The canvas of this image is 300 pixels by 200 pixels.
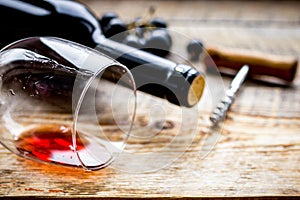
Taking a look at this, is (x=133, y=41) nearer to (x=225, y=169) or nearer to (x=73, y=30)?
(x=73, y=30)

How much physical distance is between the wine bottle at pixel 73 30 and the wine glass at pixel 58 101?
32mm

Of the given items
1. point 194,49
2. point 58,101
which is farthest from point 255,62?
point 58,101

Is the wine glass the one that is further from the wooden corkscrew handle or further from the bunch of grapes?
the wooden corkscrew handle

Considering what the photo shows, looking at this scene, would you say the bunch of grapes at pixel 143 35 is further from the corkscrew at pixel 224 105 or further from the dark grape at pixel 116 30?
the corkscrew at pixel 224 105

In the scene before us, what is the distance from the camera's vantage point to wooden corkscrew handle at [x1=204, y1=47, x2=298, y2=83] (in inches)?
33.4

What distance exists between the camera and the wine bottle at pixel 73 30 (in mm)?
684

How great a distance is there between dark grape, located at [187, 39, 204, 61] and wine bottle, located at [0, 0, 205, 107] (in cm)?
20

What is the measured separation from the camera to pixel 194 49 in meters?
0.89

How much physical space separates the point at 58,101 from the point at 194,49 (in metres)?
0.31

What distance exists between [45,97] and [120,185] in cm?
16

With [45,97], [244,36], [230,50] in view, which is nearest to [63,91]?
[45,97]

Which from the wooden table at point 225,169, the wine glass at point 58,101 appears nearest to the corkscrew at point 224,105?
the wooden table at point 225,169

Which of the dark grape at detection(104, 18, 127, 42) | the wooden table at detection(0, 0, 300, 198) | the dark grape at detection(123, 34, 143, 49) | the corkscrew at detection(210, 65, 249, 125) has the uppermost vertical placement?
the dark grape at detection(104, 18, 127, 42)

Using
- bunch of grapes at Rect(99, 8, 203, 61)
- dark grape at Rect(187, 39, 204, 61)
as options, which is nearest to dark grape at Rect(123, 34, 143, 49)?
bunch of grapes at Rect(99, 8, 203, 61)
